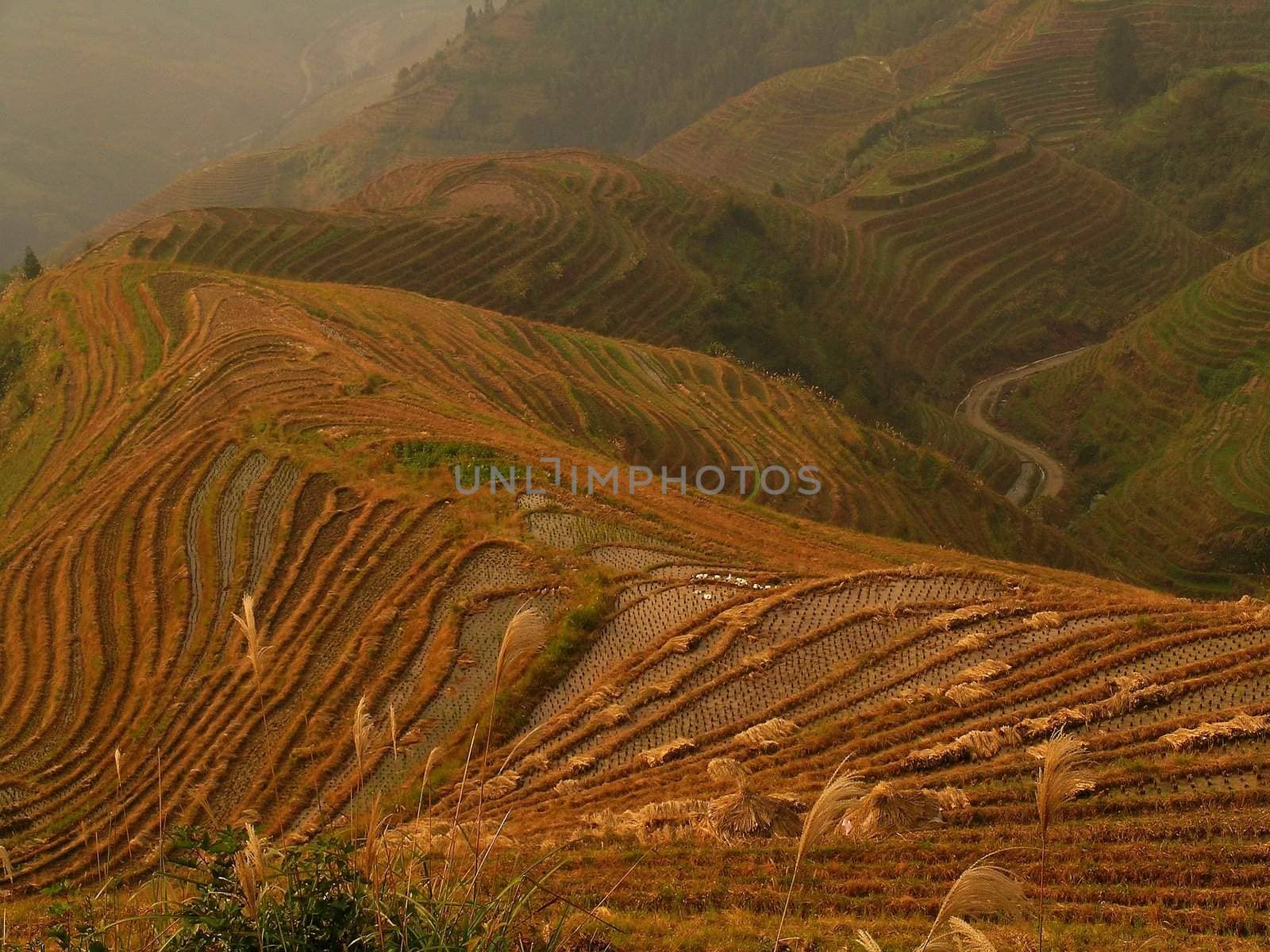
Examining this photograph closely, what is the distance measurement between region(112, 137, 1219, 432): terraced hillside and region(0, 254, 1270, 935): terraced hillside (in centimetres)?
1723

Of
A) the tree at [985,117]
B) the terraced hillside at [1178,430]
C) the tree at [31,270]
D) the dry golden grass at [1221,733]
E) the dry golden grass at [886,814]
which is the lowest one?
the terraced hillside at [1178,430]

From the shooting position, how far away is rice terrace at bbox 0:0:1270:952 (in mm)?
6488

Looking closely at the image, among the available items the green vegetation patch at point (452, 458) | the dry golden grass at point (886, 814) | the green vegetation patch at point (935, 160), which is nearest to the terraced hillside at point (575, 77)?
the green vegetation patch at point (935, 160)

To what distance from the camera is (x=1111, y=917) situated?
6.09m

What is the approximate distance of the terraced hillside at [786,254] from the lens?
3762cm

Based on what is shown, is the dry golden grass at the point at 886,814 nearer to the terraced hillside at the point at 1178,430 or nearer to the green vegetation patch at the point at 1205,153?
the terraced hillside at the point at 1178,430

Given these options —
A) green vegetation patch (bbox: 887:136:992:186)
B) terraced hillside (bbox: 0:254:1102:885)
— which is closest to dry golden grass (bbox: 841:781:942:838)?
terraced hillside (bbox: 0:254:1102:885)

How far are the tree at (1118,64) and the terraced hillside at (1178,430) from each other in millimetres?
31235

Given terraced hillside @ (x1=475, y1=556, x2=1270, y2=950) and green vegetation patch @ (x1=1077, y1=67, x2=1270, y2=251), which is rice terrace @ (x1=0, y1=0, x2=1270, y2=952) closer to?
terraced hillside @ (x1=475, y1=556, x2=1270, y2=950)

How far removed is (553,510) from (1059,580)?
7.85m

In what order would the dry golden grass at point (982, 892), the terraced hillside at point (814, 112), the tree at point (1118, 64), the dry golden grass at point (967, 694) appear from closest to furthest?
1. the dry golden grass at point (982, 892)
2. the dry golden grass at point (967, 694)
3. the tree at point (1118, 64)
4. the terraced hillside at point (814, 112)

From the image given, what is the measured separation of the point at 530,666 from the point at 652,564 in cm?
253

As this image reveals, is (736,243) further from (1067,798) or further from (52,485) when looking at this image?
(1067,798)

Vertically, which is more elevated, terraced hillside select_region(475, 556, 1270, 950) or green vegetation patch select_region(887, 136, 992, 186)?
green vegetation patch select_region(887, 136, 992, 186)
